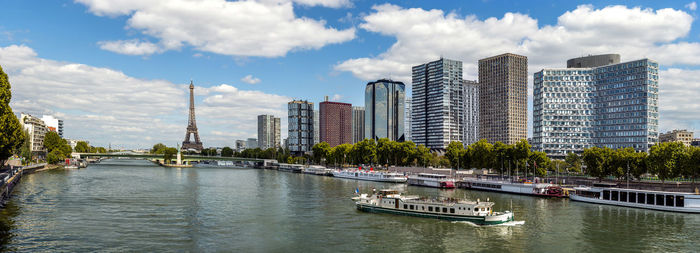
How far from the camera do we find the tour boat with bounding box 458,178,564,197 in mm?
102844

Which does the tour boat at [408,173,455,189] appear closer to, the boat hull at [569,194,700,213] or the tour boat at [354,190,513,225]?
the boat hull at [569,194,700,213]

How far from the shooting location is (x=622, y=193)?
87625 millimetres

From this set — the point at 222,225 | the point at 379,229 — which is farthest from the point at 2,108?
the point at 379,229

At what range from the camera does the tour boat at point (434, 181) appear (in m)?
131

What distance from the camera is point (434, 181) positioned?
136 meters

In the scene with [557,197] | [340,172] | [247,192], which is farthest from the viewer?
[340,172]

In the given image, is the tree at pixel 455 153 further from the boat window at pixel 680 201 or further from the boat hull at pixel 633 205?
the boat window at pixel 680 201

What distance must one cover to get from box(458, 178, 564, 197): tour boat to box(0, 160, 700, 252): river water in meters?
12.5

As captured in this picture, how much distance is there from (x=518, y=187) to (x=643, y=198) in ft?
98.7

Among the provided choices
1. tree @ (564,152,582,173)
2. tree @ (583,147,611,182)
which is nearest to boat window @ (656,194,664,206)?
tree @ (583,147,611,182)

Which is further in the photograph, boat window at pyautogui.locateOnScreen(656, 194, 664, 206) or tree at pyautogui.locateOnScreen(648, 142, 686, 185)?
tree at pyautogui.locateOnScreen(648, 142, 686, 185)

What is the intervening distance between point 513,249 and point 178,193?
3050 inches

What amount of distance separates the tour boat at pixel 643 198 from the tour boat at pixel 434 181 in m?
38.8

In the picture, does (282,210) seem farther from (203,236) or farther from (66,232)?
(66,232)
